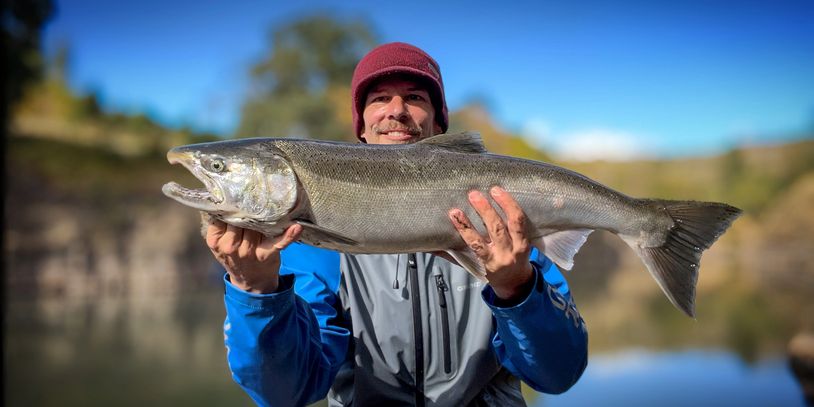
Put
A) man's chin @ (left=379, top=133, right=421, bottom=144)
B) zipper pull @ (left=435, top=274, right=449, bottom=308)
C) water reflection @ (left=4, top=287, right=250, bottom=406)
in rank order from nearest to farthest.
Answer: zipper pull @ (left=435, top=274, right=449, bottom=308) → man's chin @ (left=379, top=133, right=421, bottom=144) → water reflection @ (left=4, top=287, right=250, bottom=406)

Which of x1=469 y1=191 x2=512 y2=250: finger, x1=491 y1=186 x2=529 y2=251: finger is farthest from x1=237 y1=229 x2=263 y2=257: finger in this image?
x1=491 y1=186 x2=529 y2=251: finger

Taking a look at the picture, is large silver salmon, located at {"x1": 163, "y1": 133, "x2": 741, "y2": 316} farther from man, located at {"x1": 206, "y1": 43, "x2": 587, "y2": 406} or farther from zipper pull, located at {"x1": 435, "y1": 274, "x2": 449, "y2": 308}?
zipper pull, located at {"x1": 435, "y1": 274, "x2": 449, "y2": 308}

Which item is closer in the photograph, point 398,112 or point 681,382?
point 398,112

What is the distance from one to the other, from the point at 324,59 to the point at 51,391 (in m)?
31.5

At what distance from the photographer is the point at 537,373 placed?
10.3 ft

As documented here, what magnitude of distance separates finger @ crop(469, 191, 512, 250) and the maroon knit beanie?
3.66ft

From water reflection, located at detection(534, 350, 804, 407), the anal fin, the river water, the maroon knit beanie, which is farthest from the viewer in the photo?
water reflection, located at detection(534, 350, 804, 407)

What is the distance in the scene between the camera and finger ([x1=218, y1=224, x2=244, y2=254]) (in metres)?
2.74

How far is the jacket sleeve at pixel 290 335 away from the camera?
9.38 feet

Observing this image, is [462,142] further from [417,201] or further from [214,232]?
[214,232]

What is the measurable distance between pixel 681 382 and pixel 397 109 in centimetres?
1716

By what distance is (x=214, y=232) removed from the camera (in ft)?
9.11

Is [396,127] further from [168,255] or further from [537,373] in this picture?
[168,255]

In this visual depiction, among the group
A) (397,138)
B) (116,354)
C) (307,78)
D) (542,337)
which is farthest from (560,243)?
(307,78)
